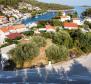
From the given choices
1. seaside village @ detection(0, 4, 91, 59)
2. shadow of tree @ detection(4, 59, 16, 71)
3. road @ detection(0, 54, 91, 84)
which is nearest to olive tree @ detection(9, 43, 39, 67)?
shadow of tree @ detection(4, 59, 16, 71)

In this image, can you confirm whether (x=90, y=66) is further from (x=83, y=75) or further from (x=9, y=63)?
(x=9, y=63)

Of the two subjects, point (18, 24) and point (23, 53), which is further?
point (18, 24)

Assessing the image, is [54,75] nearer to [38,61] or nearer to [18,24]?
[38,61]

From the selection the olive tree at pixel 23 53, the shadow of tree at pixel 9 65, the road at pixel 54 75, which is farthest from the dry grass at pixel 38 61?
the road at pixel 54 75

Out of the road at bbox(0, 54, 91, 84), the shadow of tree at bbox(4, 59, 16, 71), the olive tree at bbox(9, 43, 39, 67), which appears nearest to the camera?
the road at bbox(0, 54, 91, 84)

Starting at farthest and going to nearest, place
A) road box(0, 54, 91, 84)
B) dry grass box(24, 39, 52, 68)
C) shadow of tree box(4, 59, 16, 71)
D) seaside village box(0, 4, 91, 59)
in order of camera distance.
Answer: seaside village box(0, 4, 91, 59) < dry grass box(24, 39, 52, 68) < shadow of tree box(4, 59, 16, 71) < road box(0, 54, 91, 84)

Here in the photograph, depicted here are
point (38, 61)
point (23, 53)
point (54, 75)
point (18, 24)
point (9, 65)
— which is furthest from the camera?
point (18, 24)

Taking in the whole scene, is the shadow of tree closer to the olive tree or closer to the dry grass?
the olive tree

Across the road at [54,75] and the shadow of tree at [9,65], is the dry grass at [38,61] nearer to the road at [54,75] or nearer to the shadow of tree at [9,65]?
the shadow of tree at [9,65]

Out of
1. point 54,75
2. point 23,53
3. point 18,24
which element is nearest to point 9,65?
point 23,53
